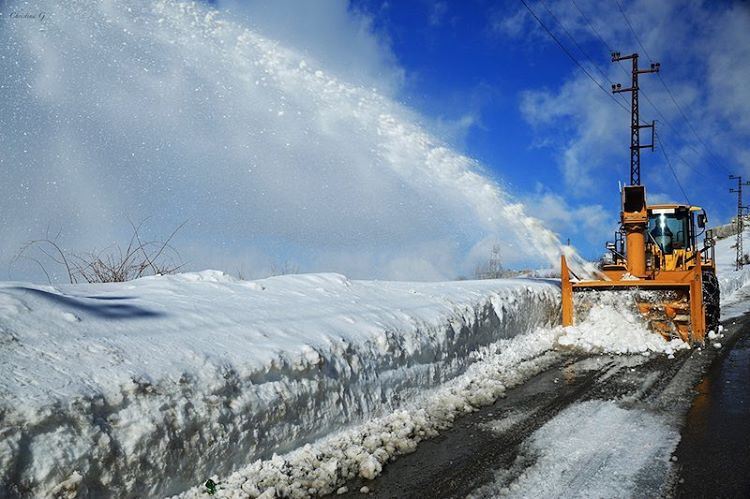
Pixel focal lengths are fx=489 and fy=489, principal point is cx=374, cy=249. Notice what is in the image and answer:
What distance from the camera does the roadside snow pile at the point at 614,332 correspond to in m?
8.39

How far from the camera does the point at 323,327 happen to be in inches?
189

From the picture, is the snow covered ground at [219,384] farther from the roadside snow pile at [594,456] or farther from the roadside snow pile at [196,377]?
the roadside snow pile at [594,456]

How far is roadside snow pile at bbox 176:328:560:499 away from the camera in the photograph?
128 inches

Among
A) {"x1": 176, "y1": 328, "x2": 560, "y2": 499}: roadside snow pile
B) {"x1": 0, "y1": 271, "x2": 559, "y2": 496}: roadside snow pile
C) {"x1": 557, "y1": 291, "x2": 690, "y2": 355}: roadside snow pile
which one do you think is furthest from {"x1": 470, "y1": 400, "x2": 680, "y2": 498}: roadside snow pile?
{"x1": 557, "y1": 291, "x2": 690, "y2": 355}: roadside snow pile

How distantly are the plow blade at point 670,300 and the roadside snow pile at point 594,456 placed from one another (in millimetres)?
4907

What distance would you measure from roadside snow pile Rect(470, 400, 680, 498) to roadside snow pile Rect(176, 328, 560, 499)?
2.78 feet

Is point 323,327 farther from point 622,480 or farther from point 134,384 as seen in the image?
point 622,480

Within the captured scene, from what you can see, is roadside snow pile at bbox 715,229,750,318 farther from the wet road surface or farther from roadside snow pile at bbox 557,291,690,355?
the wet road surface

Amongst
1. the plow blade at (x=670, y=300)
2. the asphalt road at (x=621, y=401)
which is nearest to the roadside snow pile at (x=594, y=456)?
the asphalt road at (x=621, y=401)

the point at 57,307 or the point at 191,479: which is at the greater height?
the point at 57,307

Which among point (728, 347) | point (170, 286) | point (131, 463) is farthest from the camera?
point (728, 347)

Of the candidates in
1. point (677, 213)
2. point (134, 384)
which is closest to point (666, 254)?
point (677, 213)

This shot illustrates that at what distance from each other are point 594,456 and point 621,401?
5.94 ft

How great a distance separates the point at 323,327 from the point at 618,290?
23.1ft
